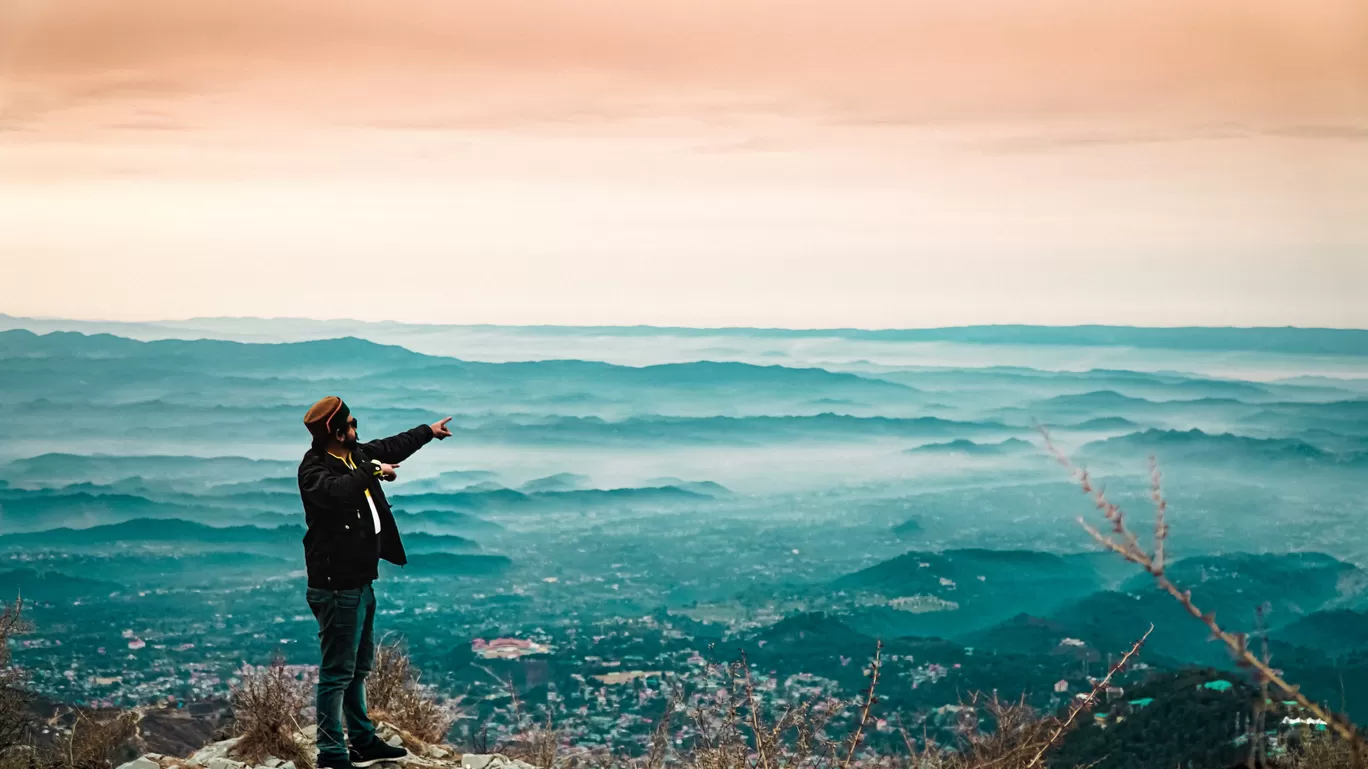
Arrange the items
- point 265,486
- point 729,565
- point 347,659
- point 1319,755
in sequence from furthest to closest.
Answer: point 265,486, point 729,565, point 1319,755, point 347,659

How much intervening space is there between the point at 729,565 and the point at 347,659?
27795 millimetres

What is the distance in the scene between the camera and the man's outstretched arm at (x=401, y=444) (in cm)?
→ 410

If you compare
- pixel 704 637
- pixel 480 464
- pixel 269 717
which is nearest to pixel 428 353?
pixel 480 464

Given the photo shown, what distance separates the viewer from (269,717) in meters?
4.54

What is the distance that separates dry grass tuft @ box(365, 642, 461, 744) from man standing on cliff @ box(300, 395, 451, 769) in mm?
791

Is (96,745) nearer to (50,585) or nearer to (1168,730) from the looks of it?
(1168,730)

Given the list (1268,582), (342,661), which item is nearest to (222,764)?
(342,661)

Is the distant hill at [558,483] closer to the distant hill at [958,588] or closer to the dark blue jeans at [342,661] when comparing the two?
the distant hill at [958,588]

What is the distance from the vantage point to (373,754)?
4.24m

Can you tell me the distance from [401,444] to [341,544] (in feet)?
1.35

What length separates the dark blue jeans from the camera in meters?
3.93

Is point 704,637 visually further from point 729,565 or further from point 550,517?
point 550,517

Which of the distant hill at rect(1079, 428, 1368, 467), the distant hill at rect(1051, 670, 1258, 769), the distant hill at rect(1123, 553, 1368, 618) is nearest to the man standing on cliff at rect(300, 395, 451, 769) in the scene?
the distant hill at rect(1051, 670, 1258, 769)

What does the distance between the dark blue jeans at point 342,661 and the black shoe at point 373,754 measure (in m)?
0.02
